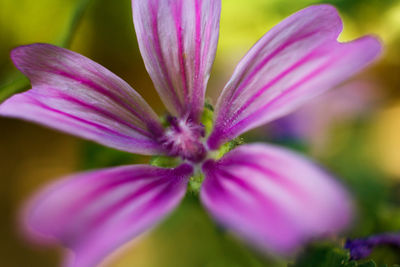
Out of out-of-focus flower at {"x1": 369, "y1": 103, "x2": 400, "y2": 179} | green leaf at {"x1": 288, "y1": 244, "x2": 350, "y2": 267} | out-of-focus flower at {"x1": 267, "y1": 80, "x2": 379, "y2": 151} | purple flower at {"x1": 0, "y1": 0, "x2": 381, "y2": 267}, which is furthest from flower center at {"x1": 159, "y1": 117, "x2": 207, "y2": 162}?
out-of-focus flower at {"x1": 369, "y1": 103, "x2": 400, "y2": 179}

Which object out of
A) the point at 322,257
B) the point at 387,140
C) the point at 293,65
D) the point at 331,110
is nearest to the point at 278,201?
the point at 293,65

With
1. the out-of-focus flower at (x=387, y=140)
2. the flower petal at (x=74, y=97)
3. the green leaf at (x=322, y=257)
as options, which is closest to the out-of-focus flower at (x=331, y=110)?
the out-of-focus flower at (x=387, y=140)

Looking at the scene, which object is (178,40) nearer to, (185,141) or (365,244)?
(185,141)

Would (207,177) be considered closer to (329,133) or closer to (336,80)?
(336,80)

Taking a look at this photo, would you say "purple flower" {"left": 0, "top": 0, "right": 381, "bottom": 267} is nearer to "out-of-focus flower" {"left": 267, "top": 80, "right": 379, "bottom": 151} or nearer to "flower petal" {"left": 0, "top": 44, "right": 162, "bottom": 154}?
"flower petal" {"left": 0, "top": 44, "right": 162, "bottom": 154}

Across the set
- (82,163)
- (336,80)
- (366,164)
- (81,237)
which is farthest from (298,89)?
(366,164)

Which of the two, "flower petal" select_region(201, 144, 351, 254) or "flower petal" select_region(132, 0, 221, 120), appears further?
"flower petal" select_region(132, 0, 221, 120)

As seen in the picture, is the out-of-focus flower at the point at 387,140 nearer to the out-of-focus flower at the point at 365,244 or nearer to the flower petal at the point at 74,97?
the out-of-focus flower at the point at 365,244
